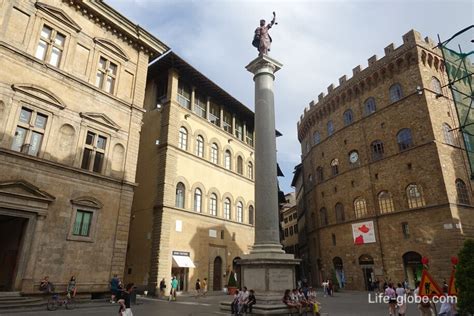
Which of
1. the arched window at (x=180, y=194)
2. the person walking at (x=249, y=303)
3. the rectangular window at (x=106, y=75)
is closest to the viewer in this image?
the person walking at (x=249, y=303)

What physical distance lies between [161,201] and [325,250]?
1972cm

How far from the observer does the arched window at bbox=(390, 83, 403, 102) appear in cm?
2888

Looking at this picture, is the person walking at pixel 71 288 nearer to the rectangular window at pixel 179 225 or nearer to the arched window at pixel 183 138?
the rectangular window at pixel 179 225

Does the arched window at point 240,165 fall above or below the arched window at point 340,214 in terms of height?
above

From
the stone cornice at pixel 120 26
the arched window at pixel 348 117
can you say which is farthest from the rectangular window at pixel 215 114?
the arched window at pixel 348 117

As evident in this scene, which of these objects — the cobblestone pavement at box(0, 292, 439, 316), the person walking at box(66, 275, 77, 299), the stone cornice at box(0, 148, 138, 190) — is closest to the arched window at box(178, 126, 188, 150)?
the stone cornice at box(0, 148, 138, 190)

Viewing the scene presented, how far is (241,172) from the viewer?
102 feet

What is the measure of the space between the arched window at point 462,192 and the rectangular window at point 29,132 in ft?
93.2

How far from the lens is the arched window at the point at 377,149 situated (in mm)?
29541

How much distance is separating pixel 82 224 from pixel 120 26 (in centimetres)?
1198

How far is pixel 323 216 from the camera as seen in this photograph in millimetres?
35219

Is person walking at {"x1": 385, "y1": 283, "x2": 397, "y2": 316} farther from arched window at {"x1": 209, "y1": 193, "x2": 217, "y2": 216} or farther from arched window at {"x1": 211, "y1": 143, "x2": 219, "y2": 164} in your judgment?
arched window at {"x1": 211, "y1": 143, "x2": 219, "y2": 164}

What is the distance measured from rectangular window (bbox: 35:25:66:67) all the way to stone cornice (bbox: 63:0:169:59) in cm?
223

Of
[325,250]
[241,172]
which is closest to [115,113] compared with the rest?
[241,172]
